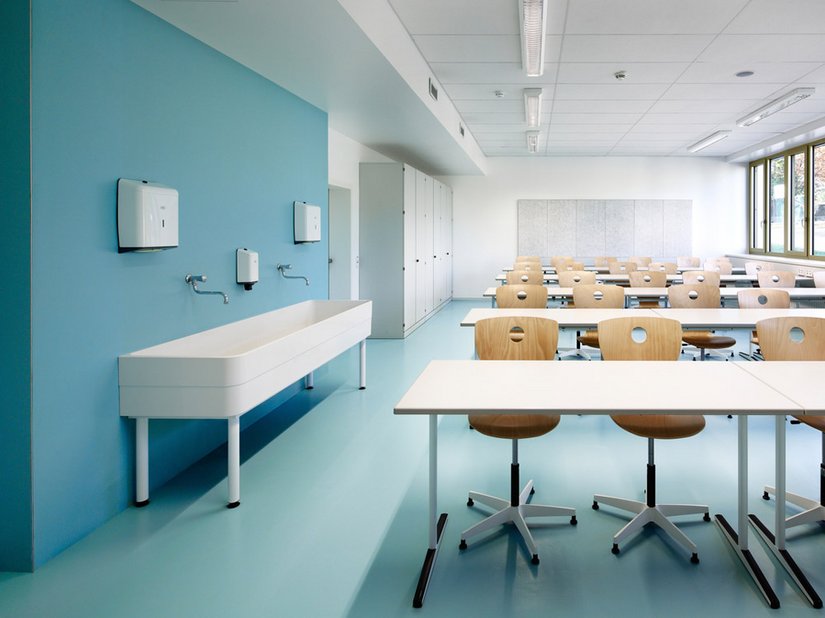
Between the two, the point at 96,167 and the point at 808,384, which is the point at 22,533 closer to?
the point at 96,167

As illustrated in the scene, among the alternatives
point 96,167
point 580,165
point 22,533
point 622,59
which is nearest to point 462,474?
point 22,533

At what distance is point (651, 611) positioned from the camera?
2322 mm

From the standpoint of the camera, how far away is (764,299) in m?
5.70

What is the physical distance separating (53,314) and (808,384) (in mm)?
3136

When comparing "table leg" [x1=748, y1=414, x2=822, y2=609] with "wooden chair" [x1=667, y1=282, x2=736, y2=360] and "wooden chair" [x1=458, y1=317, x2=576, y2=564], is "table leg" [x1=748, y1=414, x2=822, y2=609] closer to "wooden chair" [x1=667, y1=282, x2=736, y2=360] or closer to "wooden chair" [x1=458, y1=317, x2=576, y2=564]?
"wooden chair" [x1=458, y1=317, x2=576, y2=564]

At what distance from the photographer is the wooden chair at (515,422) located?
9.43ft

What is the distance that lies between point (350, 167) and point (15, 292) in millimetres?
5999

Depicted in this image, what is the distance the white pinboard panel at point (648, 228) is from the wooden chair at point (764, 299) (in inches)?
308

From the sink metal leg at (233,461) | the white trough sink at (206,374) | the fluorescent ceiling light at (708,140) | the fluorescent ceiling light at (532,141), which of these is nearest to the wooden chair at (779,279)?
the fluorescent ceiling light at (708,140)

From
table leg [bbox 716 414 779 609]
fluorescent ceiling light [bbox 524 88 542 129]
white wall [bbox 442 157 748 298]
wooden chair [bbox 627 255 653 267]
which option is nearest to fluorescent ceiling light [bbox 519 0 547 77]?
fluorescent ceiling light [bbox 524 88 542 129]

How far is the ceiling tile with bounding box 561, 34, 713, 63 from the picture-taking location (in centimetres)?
545

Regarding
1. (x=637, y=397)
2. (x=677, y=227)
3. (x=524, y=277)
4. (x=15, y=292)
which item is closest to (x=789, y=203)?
(x=677, y=227)

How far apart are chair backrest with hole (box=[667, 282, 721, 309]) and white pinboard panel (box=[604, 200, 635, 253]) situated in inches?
303

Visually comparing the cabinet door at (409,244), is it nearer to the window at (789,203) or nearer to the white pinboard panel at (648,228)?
the white pinboard panel at (648,228)
